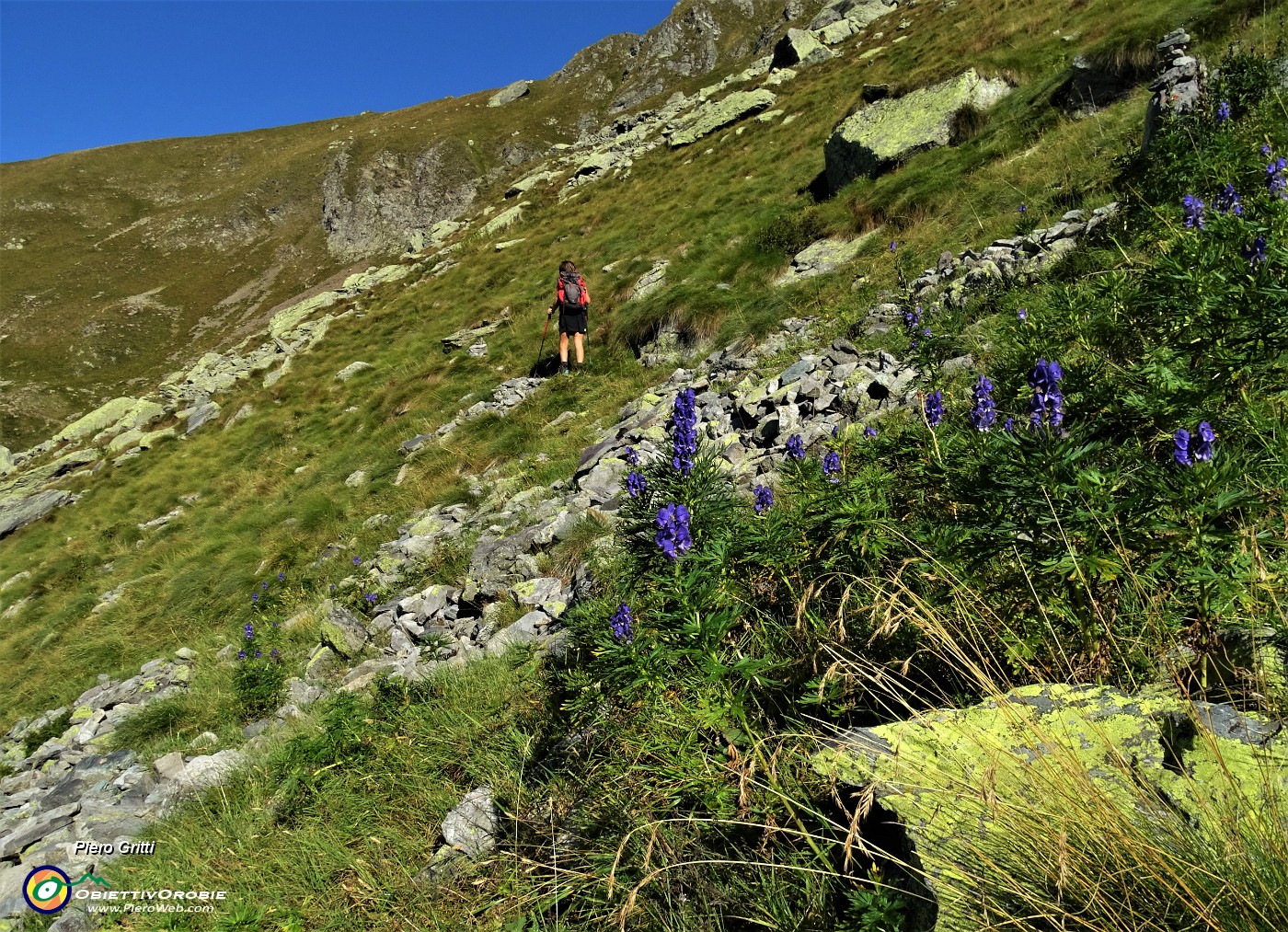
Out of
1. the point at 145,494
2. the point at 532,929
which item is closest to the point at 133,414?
the point at 145,494

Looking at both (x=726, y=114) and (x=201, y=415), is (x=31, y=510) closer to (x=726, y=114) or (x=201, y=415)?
(x=201, y=415)

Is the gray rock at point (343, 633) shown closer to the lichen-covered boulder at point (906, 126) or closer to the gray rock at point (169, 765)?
the gray rock at point (169, 765)

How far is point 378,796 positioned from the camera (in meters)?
4.02

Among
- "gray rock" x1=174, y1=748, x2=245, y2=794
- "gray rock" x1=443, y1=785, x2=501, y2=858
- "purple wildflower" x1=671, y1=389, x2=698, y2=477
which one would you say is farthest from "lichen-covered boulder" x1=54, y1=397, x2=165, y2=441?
"purple wildflower" x1=671, y1=389, x2=698, y2=477

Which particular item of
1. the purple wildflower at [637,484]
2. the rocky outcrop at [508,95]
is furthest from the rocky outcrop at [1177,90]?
the rocky outcrop at [508,95]

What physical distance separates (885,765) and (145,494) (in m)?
22.5

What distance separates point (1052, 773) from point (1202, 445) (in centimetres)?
141

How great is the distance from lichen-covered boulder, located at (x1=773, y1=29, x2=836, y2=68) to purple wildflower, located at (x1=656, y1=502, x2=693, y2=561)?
41.2 metres

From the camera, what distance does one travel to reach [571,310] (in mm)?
13414

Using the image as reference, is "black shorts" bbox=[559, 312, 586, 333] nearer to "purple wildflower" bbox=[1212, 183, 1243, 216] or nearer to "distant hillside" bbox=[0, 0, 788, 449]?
"purple wildflower" bbox=[1212, 183, 1243, 216]

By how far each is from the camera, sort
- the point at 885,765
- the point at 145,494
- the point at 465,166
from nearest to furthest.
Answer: the point at 885,765, the point at 145,494, the point at 465,166

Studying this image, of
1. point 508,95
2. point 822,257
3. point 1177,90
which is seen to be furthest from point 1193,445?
point 508,95

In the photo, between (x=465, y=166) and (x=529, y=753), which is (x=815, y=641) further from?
(x=465, y=166)

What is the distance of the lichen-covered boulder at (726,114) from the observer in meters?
30.0
